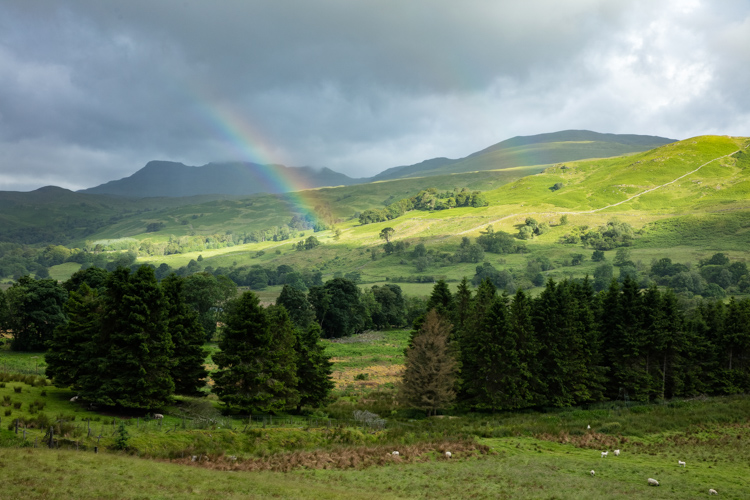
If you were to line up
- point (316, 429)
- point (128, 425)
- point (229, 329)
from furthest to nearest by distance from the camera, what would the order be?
point (229, 329), point (316, 429), point (128, 425)

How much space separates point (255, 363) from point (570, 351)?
35.0 metres

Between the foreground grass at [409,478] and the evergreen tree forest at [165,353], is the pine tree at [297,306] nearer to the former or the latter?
the evergreen tree forest at [165,353]

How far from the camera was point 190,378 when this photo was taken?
4562 centimetres

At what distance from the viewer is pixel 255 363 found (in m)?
43.7

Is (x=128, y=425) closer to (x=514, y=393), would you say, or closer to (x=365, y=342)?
(x=514, y=393)

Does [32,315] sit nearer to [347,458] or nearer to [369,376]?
[369,376]

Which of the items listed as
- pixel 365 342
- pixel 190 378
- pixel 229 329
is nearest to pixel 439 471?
pixel 229 329

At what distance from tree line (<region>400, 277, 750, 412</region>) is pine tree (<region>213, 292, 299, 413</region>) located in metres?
13.2

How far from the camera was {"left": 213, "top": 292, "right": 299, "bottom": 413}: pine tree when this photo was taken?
4259 centimetres

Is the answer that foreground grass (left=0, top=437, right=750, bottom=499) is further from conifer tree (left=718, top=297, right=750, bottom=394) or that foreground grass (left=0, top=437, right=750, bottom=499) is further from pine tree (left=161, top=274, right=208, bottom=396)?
conifer tree (left=718, top=297, right=750, bottom=394)

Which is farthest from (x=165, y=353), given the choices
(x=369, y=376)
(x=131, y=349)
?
(x=369, y=376)

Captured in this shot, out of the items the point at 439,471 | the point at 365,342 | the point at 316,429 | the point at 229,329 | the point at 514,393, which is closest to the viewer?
the point at 439,471

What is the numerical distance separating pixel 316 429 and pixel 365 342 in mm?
72991

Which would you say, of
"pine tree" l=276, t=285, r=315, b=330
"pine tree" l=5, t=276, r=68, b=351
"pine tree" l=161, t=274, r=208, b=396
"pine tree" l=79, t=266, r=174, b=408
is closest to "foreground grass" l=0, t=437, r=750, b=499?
"pine tree" l=79, t=266, r=174, b=408
